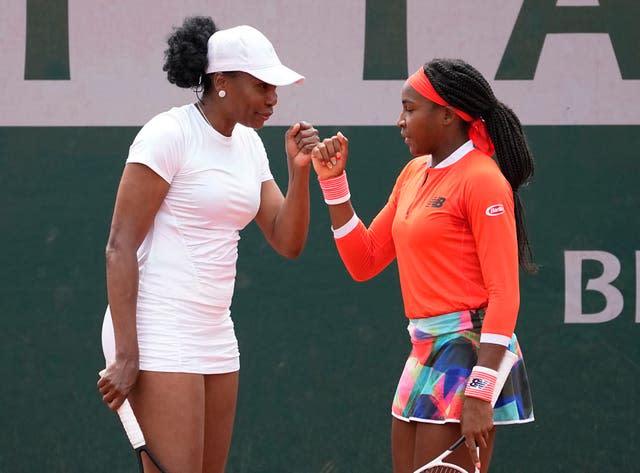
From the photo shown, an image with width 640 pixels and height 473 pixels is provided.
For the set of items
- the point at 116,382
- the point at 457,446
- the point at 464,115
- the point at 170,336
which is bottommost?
the point at 457,446

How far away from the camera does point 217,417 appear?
3377 millimetres

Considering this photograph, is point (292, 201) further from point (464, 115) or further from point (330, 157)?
point (464, 115)

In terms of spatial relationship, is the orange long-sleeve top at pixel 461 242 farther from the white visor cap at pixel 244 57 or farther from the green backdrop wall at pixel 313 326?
the green backdrop wall at pixel 313 326

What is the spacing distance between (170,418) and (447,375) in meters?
0.82

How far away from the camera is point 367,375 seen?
5.28 m

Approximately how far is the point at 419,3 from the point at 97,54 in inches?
61.0

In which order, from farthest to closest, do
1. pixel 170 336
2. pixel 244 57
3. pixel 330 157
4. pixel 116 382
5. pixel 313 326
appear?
Answer: pixel 313 326, pixel 330 157, pixel 244 57, pixel 170 336, pixel 116 382

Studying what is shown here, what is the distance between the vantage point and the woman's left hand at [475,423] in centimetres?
311

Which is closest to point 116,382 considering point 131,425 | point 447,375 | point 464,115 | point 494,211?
point 131,425

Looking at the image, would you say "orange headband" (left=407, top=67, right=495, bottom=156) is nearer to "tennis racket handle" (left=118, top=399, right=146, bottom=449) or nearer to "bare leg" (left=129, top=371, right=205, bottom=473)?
"bare leg" (left=129, top=371, right=205, bottom=473)

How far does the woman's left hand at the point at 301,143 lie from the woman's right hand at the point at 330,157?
0.02m

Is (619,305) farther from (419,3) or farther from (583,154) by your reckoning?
(419,3)

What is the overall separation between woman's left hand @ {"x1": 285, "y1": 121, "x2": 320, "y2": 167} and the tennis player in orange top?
0.11 ft

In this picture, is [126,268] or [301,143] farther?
[301,143]
